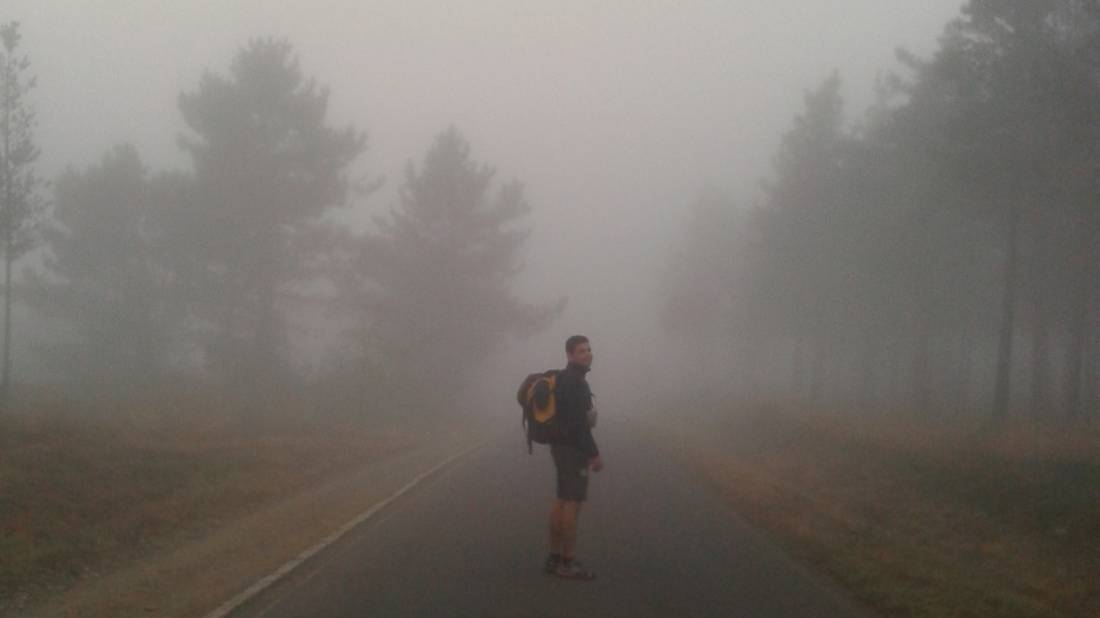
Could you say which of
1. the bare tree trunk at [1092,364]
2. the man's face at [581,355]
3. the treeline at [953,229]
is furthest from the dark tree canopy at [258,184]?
the man's face at [581,355]

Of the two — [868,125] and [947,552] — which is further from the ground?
[868,125]

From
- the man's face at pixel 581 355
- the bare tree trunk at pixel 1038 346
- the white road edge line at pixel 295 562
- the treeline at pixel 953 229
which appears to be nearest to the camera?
the white road edge line at pixel 295 562

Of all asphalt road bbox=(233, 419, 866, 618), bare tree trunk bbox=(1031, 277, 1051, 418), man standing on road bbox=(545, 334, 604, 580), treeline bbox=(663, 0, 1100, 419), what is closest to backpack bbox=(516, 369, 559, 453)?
man standing on road bbox=(545, 334, 604, 580)

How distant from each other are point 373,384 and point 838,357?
1266 inches

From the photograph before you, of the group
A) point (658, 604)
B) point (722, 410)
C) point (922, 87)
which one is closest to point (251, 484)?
point (658, 604)

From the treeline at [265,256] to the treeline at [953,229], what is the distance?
12898 millimetres

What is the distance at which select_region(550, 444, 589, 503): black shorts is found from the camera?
10375mm

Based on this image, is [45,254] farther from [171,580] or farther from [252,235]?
[171,580]

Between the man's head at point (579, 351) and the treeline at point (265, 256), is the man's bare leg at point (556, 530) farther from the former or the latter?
the treeline at point (265, 256)

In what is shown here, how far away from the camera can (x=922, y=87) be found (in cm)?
3362

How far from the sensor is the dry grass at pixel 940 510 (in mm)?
10109

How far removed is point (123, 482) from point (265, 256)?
21875 millimetres

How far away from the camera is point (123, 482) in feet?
49.1

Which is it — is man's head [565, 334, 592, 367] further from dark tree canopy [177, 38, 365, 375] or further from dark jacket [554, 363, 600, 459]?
dark tree canopy [177, 38, 365, 375]
